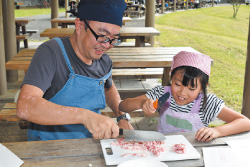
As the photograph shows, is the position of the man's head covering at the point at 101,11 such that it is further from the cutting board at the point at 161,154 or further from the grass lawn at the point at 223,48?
the grass lawn at the point at 223,48

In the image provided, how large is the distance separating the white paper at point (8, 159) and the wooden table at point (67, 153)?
0.03 metres

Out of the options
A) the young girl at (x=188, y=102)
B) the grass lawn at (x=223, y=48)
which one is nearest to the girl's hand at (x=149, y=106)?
the young girl at (x=188, y=102)

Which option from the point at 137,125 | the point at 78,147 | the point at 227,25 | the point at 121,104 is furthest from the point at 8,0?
the point at 227,25

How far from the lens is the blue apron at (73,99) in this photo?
6.61 feet

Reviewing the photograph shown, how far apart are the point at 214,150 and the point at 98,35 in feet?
3.08

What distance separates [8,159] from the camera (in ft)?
5.07

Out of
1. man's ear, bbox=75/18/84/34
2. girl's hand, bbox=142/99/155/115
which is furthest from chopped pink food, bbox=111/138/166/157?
man's ear, bbox=75/18/84/34

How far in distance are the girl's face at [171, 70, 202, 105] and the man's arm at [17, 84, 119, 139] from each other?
843mm

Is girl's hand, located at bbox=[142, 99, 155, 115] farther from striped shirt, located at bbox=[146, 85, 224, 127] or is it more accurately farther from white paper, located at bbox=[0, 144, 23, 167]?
white paper, located at bbox=[0, 144, 23, 167]

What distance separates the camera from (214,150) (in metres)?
1.72

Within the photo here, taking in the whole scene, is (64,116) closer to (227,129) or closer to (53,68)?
(53,68)

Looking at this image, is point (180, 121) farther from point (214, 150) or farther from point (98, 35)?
point (98, 35)

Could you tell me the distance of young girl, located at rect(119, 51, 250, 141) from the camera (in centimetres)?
230

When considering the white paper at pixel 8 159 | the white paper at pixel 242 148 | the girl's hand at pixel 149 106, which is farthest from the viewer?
the girl's hand at pixel 149 106
